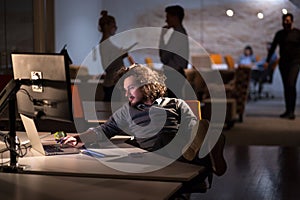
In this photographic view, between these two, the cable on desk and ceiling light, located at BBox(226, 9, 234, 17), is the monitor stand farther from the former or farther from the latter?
ceiling light, located at BBox(226, 9, 234, 17)

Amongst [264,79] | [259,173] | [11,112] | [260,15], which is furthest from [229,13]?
[11,112]

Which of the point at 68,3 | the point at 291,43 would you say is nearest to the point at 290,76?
the point at 291,43

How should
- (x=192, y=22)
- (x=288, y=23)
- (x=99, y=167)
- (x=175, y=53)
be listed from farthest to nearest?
(x=192, y=22) < (x=288, y=23) < (x=175, y=53) < (x=99, y=167)

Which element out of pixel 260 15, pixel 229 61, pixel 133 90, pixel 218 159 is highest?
pixel 260 15

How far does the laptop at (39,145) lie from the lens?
3619 mm

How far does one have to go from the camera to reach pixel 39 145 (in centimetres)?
369

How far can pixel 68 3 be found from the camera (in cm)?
1224

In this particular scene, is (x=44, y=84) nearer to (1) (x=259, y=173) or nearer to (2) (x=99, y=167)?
(2) (x=99, y=167)

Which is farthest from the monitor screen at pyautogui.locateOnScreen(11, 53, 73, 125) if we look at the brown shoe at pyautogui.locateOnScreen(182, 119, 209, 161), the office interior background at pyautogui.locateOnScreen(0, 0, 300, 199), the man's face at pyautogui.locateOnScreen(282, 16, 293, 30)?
the man's face at pyautogui.locateOnScreen(282, 16, 293, 30)

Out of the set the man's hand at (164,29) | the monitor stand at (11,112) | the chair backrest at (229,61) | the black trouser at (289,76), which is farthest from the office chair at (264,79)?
the monitor stand at (11,112)

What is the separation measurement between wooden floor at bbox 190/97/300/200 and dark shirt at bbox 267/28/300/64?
5.84ft

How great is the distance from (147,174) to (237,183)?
3.52 meters

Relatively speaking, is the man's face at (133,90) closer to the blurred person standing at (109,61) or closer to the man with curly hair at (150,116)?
the man with curly hair at (150,116)

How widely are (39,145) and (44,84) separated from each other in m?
0.33
